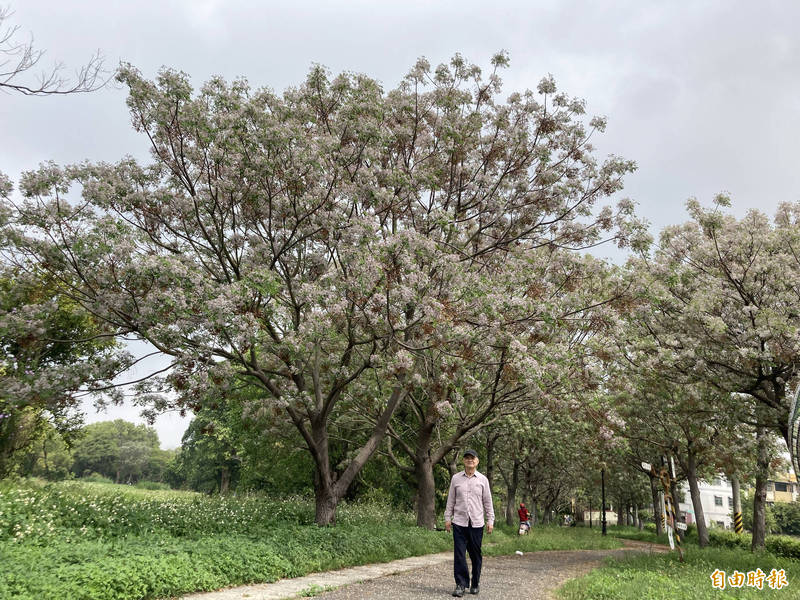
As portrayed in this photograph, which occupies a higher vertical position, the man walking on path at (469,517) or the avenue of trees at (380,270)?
the avenue of trees at (380,270)

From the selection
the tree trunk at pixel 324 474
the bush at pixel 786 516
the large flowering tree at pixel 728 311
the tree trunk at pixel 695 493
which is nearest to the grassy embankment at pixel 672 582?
the large flowering tree at pixel 728 311

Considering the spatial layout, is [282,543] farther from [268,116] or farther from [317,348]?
[268,116]

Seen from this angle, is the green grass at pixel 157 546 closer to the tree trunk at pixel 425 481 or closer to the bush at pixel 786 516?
the tree trunk at pixel 425 481

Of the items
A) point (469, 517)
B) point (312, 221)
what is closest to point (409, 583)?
point (469, 517)

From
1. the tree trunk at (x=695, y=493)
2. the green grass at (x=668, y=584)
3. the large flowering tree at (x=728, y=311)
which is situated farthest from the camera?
the tree trunk at (x=695, y=493)

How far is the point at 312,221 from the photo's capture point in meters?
12.2

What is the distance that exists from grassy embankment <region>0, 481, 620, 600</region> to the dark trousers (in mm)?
3098

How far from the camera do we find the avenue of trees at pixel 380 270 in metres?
10.2

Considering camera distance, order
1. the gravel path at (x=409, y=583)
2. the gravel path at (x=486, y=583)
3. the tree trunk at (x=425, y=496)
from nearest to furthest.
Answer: the gravel path at (x=409, y=583) < the gravel path at (x=486, y=583) < the tree trunk at (x=425, y=496)

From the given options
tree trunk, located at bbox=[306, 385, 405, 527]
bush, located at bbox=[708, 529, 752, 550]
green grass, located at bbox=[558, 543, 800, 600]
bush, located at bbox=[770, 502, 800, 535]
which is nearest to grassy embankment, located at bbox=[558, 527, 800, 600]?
green grass, located at bbox=[558, 543, 800, 600]

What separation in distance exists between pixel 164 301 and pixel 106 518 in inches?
170

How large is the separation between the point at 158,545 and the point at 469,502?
501 centimetres

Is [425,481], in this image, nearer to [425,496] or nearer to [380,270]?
[425,496]

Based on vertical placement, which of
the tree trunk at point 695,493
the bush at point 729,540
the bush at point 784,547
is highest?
the tree trunk at point 695,493
